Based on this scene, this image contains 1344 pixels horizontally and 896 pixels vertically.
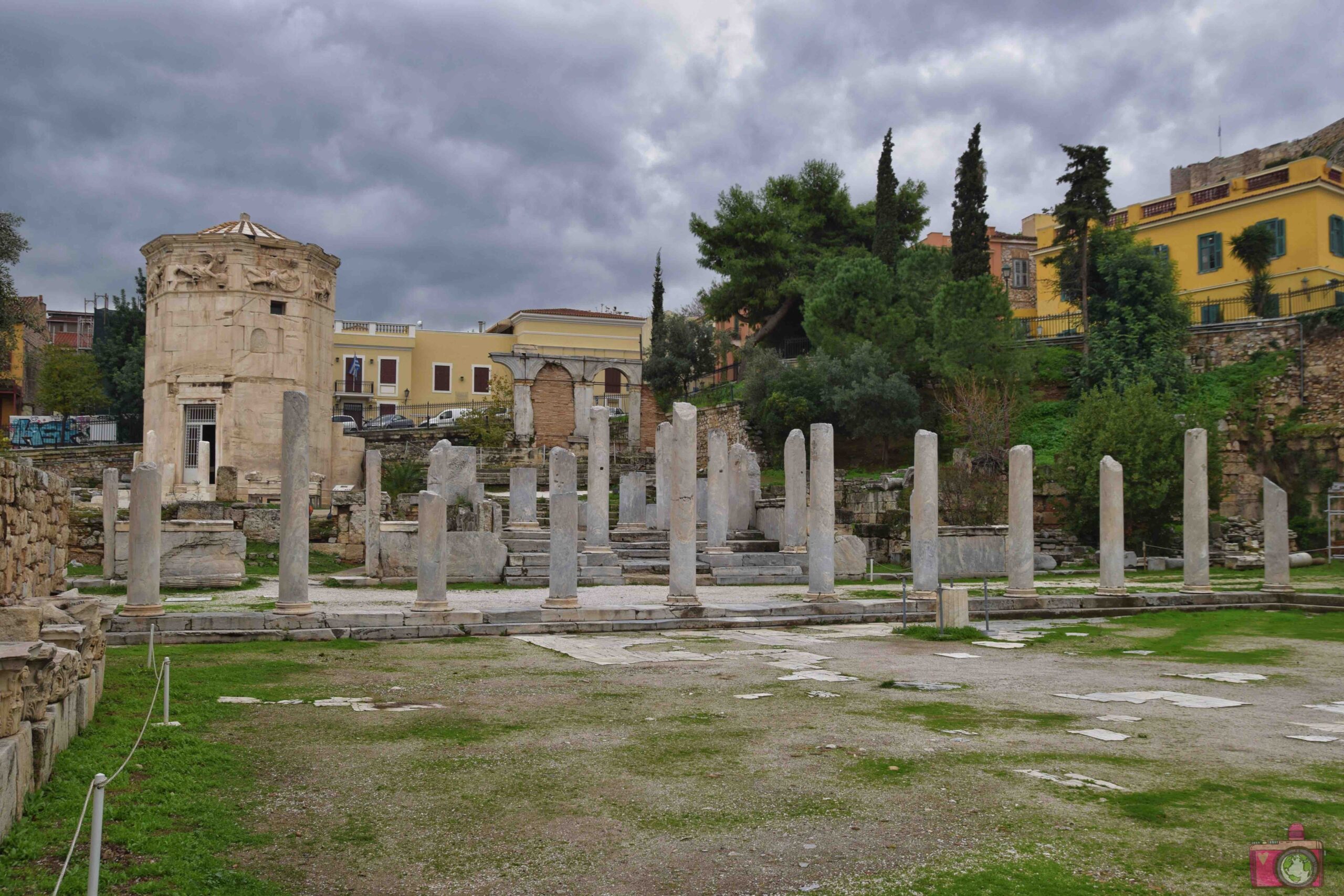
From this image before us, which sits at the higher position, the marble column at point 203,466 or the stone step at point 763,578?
the marble column at point 203,466

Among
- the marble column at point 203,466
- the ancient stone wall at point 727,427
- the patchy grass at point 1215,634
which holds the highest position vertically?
the ancient stone wall at point 727,427

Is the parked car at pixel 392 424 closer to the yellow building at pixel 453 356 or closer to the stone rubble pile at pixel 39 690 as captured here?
the yellow building at pixel 453 356

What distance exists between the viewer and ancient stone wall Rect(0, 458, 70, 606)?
9445mm

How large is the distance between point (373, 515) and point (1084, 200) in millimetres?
27917

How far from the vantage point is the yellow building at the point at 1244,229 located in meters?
37.7

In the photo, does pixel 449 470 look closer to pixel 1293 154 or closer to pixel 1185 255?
pixel 1185 255

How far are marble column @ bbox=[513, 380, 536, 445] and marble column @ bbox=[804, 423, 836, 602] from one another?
2501 centimetres

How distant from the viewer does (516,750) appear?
6.88 metres

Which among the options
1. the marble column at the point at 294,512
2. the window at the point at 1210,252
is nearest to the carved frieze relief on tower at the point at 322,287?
the marble column at the point at 294,512

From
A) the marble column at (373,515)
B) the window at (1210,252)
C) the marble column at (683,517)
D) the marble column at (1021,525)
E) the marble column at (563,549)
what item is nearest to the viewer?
the marble column at (563,549)

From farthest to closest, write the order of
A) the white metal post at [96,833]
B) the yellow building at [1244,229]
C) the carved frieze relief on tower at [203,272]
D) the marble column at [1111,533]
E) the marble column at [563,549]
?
the yellow building at [1244,229], the carved frieze relief on tower at [203,272], the marble column at [1111,533], the marble column at [563,549], the white metal post at [96,833]

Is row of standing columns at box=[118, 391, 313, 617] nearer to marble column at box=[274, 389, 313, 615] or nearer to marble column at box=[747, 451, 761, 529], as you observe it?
marble column at box=[274, 389, 313, 615]

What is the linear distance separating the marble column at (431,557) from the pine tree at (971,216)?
92.8ft

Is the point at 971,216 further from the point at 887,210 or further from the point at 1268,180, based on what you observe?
the point at 1268,180
